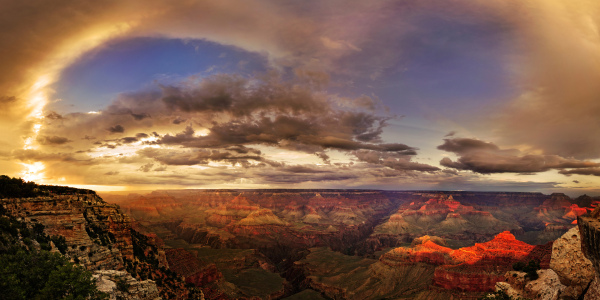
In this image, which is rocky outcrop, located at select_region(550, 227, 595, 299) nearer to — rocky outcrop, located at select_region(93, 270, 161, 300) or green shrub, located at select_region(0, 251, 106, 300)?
rocky outcrop, located at select_region(93, 270, 161, 300)

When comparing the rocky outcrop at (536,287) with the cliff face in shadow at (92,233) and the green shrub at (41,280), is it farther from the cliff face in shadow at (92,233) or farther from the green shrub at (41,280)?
the green shrub at (41,280)

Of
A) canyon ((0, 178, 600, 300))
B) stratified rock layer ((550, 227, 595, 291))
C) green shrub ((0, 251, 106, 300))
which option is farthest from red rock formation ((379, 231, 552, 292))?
green shrub ((0, 251, 106, 300))

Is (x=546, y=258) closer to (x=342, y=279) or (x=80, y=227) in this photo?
(x=342, y=279)

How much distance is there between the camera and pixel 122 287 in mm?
27625

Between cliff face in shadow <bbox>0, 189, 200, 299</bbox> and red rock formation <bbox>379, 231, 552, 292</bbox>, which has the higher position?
cliff face in shadow <bbox>0, 189, 200, 299</bbox>

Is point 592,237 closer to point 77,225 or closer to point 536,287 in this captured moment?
point 536,287

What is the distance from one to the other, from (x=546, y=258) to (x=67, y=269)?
351 ft

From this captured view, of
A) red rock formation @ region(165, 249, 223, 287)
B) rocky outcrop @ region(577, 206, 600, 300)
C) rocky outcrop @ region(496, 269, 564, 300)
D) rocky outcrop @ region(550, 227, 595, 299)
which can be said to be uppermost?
rocky outcrop @ region(577, 206, 600, 300)

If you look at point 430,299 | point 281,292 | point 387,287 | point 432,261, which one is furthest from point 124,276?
point 432,261

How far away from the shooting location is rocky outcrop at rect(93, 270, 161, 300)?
2645 cm

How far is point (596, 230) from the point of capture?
15906 millimetres

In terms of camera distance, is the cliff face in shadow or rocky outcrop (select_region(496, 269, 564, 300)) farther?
rocky outcrop (select_region(496, 269, 564, 300))

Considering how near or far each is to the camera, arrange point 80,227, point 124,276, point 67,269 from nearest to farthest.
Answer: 1. point 67,269
2. point 124,276
3. point 80,227

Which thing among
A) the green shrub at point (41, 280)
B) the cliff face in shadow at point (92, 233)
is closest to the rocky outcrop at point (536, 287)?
the cliff face in shadow at point (92, 233)
